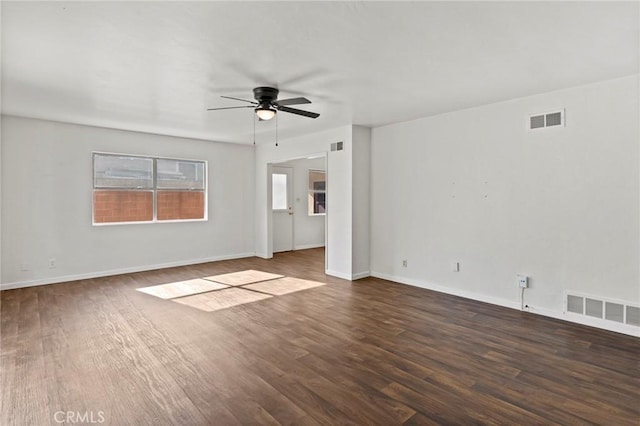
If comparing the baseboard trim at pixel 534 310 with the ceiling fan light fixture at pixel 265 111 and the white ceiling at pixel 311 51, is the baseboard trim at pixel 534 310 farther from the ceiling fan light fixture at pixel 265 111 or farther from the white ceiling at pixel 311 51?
the ceiling fan light fixture at pixel 265 111

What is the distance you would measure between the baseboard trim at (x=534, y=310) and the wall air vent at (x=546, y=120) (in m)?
2.05

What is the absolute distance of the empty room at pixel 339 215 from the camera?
7.42 feet

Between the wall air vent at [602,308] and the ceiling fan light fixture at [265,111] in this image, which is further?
the ceiling fan light fixture at [265,111]

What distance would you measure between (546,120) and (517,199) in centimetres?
92

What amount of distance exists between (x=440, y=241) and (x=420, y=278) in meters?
0.67

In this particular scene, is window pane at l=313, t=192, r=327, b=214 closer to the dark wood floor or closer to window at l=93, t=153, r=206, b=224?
window at l=93, t=153, r=206, b=224

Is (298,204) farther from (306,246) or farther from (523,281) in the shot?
(523,281)

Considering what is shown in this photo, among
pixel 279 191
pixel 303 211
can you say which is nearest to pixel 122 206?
pixel 279 191

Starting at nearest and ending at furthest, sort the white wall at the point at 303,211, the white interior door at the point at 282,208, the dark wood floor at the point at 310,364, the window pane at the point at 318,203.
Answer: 1. the dark wood floor at the point at 310,364
2. the white interior door at the point at 282,208
3. the white wall at the point at 303,211
4. the window pane at the point at 318,203

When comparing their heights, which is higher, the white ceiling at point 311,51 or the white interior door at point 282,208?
the white ceiling at point 311,51

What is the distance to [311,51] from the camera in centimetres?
277

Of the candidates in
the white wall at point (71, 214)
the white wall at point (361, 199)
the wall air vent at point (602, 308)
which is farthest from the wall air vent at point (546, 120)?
Answer: the white wall at point (71, 214)

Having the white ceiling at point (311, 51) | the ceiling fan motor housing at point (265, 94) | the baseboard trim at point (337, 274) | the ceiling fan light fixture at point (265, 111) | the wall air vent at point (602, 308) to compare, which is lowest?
the baseboard trim at point (337, 274)

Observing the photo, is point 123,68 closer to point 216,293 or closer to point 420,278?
point 216,293
